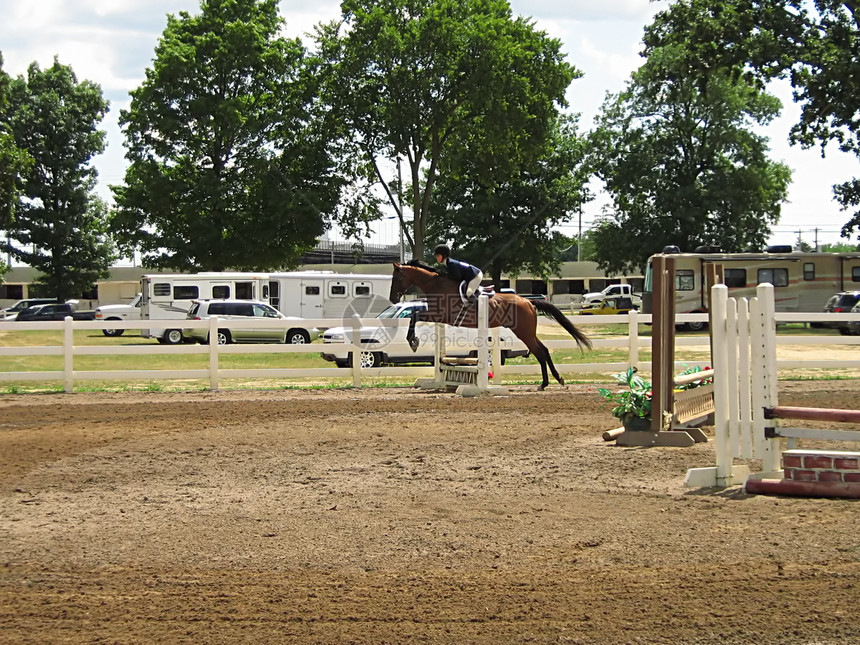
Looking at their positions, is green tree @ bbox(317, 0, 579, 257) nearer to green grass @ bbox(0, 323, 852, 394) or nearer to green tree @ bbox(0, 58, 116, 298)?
green grass @ bbox(0, 323, 852, 394)

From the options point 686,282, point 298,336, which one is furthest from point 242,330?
point 686,282

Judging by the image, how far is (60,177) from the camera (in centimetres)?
5425

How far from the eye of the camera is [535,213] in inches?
2067

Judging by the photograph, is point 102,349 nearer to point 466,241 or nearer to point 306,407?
point 306,407

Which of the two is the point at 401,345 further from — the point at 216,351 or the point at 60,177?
the point at 60,177

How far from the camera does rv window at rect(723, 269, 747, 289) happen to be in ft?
123

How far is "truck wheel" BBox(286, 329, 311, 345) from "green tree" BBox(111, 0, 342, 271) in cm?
1117

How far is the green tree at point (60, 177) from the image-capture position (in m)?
53.2


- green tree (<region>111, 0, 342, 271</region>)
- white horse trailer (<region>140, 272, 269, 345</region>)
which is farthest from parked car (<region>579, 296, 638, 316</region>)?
white horse trailer (<region>140, 272, 269, 345</region>)

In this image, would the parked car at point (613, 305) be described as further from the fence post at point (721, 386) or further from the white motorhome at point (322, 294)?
the fence post at point (721, 386)

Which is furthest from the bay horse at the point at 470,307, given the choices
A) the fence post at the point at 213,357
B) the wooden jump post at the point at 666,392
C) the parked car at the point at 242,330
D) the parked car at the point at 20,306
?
the parked car at the point at 20,306

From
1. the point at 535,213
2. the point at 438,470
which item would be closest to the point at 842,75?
the point at 535,213

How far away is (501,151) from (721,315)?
104 ft

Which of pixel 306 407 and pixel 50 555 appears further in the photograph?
pixel 306 407
